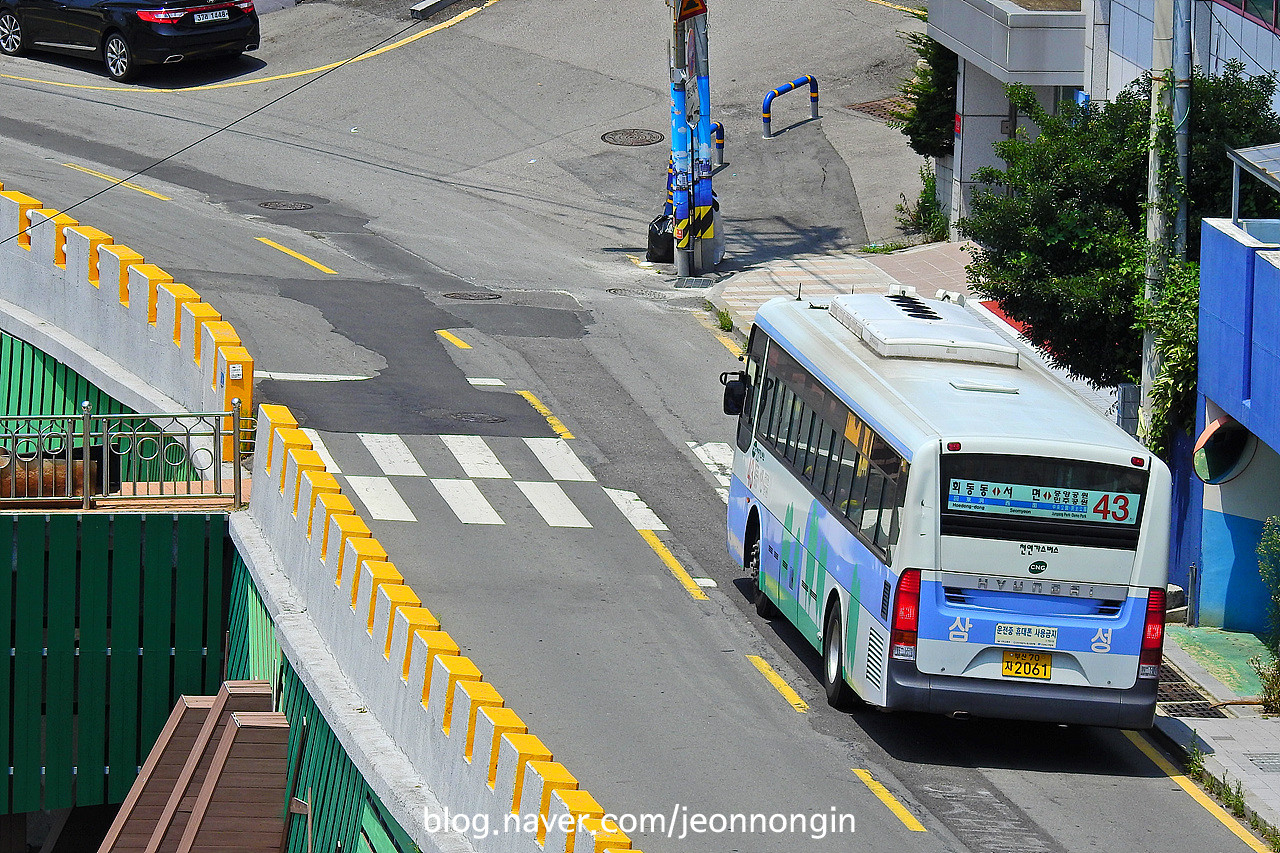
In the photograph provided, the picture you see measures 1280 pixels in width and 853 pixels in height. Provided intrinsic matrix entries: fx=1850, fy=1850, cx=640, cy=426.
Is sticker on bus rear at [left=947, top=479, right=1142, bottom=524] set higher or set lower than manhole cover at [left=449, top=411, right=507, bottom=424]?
higher

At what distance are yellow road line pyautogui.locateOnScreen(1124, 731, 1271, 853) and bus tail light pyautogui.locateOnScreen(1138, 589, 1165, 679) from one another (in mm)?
1046

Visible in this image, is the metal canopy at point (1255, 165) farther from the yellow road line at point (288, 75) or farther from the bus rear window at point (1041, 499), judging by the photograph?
the yellow road line at point (288, 75)

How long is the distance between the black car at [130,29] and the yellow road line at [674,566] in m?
20.5

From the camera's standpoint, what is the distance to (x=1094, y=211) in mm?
18656

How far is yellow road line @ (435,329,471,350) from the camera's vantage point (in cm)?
2478

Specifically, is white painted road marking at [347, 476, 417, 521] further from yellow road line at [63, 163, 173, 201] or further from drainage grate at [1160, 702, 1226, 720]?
yellow road line at [63, 163, 173, 201]

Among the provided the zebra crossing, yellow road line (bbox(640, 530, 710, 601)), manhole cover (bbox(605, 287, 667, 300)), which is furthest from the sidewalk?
manhole cover (bbox(605, 287, 667, 300))

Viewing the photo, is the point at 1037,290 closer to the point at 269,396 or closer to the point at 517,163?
the point at 269,396

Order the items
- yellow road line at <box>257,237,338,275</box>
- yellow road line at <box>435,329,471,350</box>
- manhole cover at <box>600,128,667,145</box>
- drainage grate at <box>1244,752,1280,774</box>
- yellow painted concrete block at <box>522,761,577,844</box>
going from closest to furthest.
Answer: yellow painted concrete block at <box>522,761,577,844</box>
drainage grate at <box>1244,752,1280,774</box>
yellow road line at <box>435,329,471,350</box>
yellow road line at <box>257,237,338,275</box>
manhole cover at <box>600,128,667,145</box>

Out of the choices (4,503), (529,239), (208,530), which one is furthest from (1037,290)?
(529,239)

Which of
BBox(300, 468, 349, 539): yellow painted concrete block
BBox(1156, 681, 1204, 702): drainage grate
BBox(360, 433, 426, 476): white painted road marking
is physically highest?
BBox(300, 468, 349, 539): yellow painted concrete block

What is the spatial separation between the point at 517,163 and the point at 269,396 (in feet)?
43.4

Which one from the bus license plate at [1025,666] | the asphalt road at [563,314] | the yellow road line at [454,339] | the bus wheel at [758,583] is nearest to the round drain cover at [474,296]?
the asphalt road at [563,314]

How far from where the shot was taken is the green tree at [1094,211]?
59.9ft
